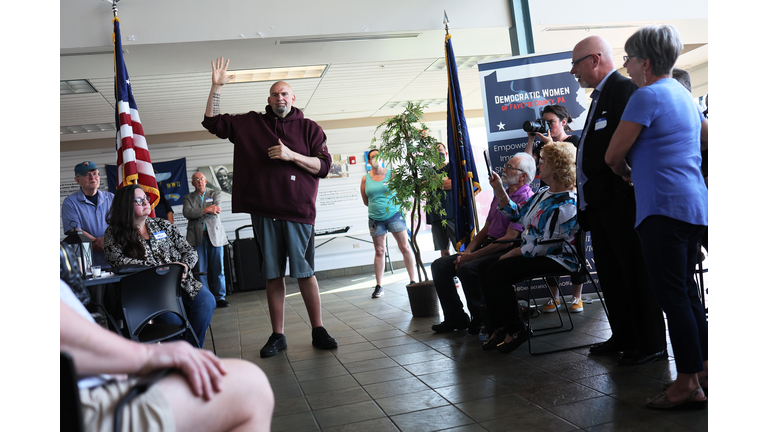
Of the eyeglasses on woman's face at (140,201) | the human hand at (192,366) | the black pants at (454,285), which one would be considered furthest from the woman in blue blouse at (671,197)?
the eyeglasses on woman's face at (140,201)

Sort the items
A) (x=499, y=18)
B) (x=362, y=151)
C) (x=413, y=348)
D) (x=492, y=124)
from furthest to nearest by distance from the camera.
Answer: (x=362, y=151), (x=499, y=18), (x=492, y=124), (x=413, y=348)

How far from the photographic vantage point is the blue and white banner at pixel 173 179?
9438mm

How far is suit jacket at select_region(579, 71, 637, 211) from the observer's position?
2.56m

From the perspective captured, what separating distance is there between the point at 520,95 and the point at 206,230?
15.2 feet

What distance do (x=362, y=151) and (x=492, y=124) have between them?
18.5ft

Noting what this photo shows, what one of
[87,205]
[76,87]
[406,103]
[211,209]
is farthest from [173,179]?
[87,205]

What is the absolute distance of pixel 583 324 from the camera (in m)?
3.71

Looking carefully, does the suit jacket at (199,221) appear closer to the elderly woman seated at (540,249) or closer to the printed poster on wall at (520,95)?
the printed poster on wall at (520,95)

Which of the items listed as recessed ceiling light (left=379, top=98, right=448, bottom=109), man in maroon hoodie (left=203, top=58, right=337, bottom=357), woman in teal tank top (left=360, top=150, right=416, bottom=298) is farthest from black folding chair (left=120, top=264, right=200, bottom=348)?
recessed ceiling light (left=379, top=98, right=448, bottom=109)

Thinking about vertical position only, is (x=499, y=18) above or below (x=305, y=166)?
above

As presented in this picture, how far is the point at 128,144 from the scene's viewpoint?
4078 mm
